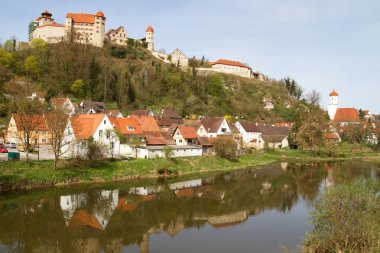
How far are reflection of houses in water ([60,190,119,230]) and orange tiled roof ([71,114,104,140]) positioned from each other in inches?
446

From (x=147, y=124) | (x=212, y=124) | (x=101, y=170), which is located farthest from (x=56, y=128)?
(x=212, y=124)

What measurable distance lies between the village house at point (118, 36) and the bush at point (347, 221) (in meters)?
101

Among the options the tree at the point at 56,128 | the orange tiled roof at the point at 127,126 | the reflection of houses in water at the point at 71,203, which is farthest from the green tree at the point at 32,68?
the reflection of houses in water at the point at 71,203

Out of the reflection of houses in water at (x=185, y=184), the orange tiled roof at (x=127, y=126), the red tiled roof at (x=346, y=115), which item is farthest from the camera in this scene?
the red tiled roof at (x=346, y=115)

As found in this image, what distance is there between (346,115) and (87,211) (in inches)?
3945

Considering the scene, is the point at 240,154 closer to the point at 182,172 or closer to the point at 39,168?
the point at 182,172

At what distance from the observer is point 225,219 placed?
27609 mm

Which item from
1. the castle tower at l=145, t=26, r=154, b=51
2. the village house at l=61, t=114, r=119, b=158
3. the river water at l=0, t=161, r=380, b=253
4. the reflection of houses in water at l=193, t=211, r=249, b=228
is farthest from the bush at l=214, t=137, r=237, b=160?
the castle tower at l=145, t=26, r=154, b=51

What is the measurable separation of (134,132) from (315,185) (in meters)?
23.7

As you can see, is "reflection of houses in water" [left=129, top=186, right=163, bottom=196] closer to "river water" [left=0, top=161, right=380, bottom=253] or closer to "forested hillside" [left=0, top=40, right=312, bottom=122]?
"river water" [left=0, top=161, right=380, bottom=253]

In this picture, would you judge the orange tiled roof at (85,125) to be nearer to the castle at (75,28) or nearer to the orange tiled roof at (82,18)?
the castle at (75,28)

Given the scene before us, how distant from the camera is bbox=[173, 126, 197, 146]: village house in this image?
54156mm

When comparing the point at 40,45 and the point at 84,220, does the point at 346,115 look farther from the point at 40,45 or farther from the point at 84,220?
the point at 84,220

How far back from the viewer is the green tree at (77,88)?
79125 mm
